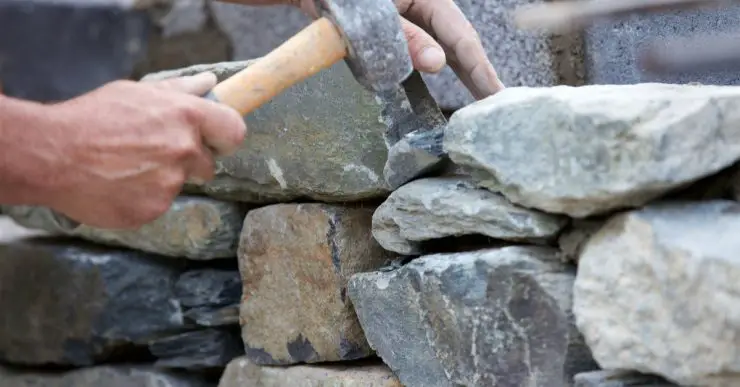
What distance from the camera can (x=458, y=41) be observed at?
1490 millimetres

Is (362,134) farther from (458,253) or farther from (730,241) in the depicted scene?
(730,241)

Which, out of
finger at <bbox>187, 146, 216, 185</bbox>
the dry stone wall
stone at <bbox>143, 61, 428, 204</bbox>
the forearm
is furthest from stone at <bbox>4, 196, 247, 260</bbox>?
the forearm

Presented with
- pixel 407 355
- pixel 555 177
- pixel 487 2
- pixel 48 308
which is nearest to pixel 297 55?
pixel 555 177

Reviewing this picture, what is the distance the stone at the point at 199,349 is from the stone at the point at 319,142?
35 centimetres

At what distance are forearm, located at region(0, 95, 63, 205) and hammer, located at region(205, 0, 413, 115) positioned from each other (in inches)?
8.5

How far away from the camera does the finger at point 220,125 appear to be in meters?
1.12

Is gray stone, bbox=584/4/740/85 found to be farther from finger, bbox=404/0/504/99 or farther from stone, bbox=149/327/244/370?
stone, bbox=149/327/244/370

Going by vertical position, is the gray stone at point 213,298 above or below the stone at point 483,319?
below

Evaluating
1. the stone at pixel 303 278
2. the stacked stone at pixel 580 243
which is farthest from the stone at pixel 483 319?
the stone at pixel 303 278

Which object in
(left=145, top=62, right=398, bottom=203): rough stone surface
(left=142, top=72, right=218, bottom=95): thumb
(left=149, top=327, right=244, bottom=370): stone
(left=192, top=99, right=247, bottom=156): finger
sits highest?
(left=142, top=72, right=218, bottom=95): thumb

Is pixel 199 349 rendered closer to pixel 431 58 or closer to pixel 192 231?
pixel 192 231

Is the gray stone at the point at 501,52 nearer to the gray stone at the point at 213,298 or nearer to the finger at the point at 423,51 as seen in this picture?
the finger at the point at 423,51

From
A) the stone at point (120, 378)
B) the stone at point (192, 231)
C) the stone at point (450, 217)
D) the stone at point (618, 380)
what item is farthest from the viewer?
the stone at point (120, 378)

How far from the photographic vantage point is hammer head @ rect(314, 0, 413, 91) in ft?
3.93
